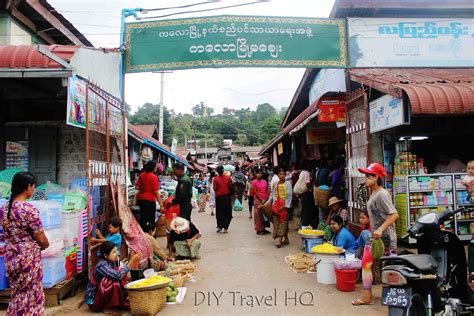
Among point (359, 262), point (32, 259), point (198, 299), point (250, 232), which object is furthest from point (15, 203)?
point (250, 232)

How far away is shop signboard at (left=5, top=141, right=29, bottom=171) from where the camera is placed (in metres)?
7.55

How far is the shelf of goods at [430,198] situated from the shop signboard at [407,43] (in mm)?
2897

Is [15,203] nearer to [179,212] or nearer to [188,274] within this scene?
[188,274]

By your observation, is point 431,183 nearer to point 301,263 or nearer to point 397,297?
point 301,263

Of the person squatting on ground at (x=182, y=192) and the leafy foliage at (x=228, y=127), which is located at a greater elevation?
the leafy foliage at (x=228, y=127)

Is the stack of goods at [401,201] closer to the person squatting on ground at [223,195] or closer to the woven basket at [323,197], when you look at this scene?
the woven basket at [323,197]

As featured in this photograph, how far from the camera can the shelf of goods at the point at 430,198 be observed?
7.48 m

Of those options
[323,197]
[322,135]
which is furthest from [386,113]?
[322,135]

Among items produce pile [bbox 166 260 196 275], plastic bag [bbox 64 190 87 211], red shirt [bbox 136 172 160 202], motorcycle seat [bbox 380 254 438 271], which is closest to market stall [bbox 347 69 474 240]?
motorcycle seat [bbox 380 254 438 271]

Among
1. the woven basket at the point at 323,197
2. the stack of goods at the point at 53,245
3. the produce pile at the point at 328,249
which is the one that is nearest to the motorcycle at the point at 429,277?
the produce pile at the point at 328,249

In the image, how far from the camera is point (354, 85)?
30.8 ft

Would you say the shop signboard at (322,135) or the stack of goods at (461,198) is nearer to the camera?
the stack of goods at (461,198)

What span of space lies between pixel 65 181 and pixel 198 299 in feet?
12.4

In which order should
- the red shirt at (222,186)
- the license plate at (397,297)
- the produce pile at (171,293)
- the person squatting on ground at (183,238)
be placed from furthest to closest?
the red shirt at (222,186) < the person squatting on ground at (183,238) < the produce pile at (171,293) < the license plate at (397,297)
